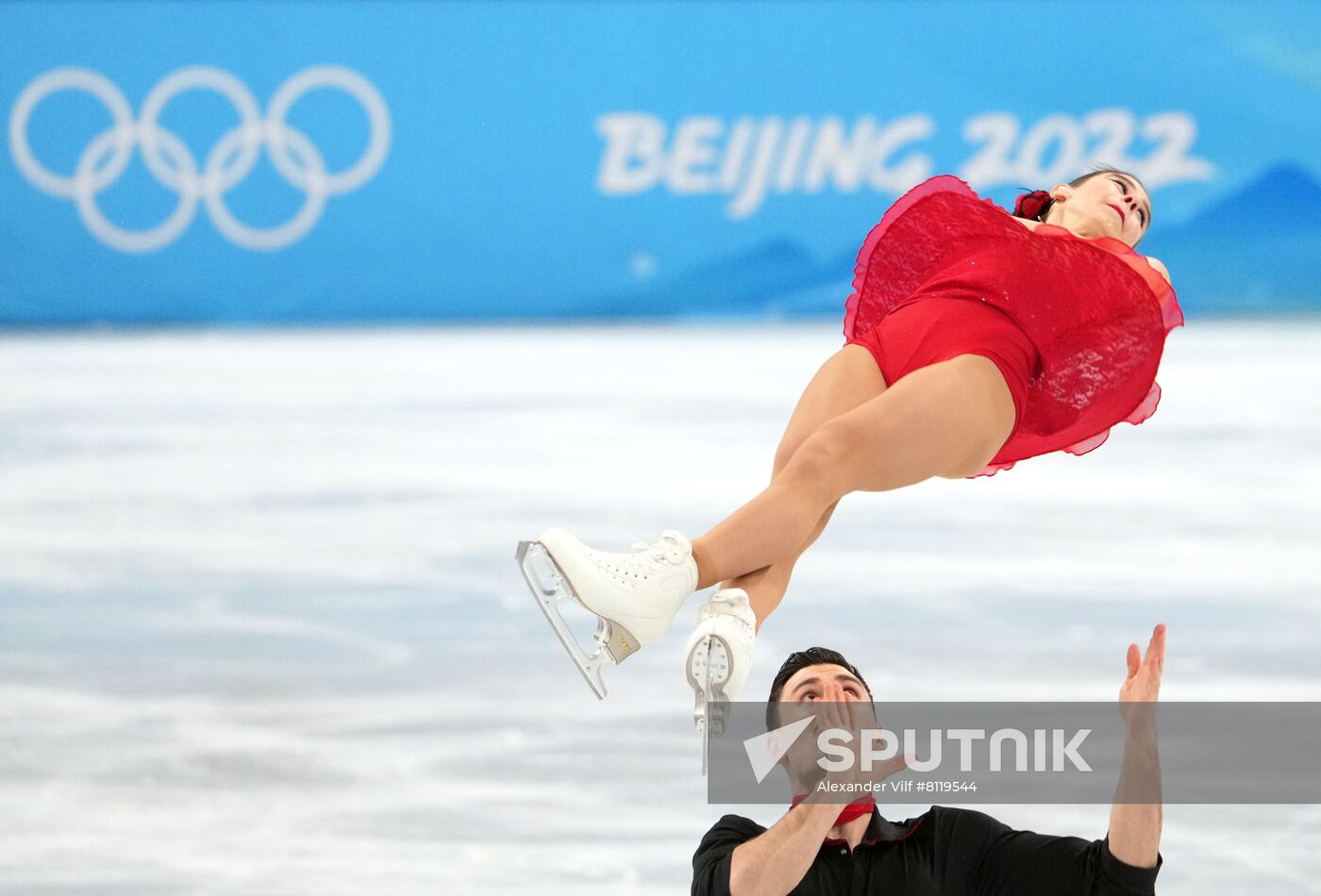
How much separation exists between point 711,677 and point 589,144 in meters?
4.55

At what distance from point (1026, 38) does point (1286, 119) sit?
1.05 metres

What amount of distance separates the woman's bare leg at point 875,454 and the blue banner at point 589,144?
392 cm

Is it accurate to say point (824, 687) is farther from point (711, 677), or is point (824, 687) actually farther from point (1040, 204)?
point (1040, 204)

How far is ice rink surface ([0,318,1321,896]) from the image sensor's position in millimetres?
3629

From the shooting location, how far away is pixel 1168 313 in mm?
3361

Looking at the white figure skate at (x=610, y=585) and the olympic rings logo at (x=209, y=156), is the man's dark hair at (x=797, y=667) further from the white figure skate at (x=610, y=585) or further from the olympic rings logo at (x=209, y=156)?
the olympic rings logo at (x=209, y=156)

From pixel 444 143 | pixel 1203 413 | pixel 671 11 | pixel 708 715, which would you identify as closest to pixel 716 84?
pixel 671 11

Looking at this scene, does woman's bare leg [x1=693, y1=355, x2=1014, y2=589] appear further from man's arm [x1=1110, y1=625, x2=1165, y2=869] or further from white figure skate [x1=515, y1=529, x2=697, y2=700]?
man's arm [x1=1110, y1=625, x2=1165, y2=869]

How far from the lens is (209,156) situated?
7.05 m

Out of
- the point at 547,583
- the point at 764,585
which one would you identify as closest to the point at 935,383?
the point at 764,585

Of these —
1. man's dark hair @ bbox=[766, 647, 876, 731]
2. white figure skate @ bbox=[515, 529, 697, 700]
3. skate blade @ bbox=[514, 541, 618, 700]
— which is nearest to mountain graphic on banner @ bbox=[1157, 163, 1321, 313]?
man's dark hair @ bbox=[766, 647, 876, 731]

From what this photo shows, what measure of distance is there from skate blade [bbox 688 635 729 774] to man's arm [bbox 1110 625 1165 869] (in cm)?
61

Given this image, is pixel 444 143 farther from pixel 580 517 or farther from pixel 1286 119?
pixel 1286 119

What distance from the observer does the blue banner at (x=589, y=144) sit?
6.83m
